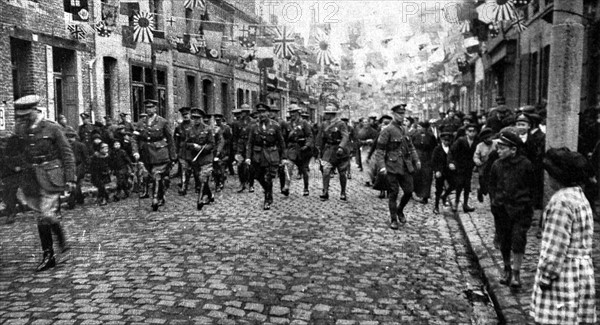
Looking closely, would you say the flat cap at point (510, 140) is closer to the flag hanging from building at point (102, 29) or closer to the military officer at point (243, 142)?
the military officer at point (243, 142)

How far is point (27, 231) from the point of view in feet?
30.0

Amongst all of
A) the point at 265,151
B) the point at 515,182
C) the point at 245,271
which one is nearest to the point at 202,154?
the point at 265,151

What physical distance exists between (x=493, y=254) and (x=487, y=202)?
16.1ft

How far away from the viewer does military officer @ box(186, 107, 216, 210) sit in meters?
11.5

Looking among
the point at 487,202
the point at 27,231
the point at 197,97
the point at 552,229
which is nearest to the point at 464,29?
the point at 487,202

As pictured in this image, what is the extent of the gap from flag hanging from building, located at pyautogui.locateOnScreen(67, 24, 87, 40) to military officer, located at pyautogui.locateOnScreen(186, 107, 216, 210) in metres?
7.85

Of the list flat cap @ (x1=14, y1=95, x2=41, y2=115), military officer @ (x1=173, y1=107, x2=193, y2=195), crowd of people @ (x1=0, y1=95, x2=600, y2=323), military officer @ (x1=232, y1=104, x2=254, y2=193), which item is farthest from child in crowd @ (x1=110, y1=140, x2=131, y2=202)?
flat cap @ (x1=14, y1=95, x2=41, y2=115)

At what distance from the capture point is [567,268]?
3.98 metres

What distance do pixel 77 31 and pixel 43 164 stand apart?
39.6 feet

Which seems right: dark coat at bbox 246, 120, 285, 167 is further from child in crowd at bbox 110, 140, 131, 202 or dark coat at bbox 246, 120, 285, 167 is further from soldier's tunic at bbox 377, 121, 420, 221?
child in crowd at bbox 110, 140, 131, 202

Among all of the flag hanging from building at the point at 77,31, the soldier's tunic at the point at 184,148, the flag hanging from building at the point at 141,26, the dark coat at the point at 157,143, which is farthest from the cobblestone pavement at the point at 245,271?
the flag hanging from building at the point at 77,31

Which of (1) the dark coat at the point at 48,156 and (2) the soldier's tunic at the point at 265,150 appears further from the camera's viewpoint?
(2) the soldier's tunic at the point at 265,150

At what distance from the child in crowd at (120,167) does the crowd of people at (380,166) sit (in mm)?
23

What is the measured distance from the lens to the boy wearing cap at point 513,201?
594cm
